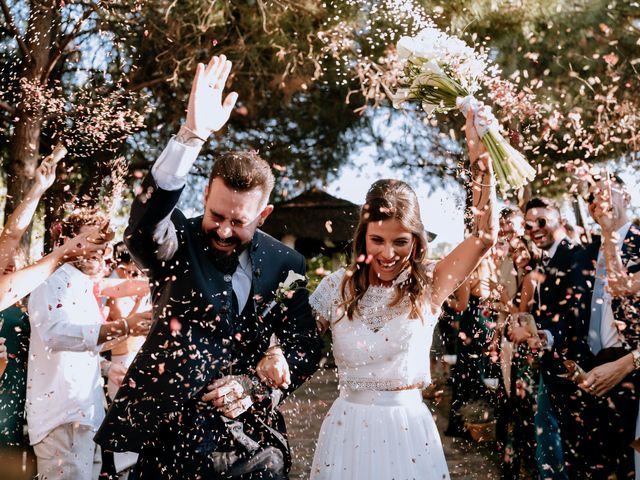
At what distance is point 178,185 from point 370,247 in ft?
3.60

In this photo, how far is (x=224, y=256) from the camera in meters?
2.67

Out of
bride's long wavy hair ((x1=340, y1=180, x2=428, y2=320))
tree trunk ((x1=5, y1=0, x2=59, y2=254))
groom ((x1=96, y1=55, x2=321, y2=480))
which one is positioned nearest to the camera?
groom ((x1=96, y1=55, x2=321, y2=480))

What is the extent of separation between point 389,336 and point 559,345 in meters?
2.26

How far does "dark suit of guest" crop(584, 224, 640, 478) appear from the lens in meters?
4.27

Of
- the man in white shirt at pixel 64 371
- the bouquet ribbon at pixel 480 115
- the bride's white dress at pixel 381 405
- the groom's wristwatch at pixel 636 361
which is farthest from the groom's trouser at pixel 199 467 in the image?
the groom's wristwatch at pixel 636 361

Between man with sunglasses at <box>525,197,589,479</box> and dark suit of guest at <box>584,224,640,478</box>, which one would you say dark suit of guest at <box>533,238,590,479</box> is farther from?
dark suit of guest at <box>584,224,640,478</box>

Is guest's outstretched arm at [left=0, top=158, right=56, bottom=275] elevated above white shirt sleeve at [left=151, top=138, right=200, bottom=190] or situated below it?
below

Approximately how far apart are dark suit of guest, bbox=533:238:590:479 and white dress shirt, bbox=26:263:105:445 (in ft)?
10.0

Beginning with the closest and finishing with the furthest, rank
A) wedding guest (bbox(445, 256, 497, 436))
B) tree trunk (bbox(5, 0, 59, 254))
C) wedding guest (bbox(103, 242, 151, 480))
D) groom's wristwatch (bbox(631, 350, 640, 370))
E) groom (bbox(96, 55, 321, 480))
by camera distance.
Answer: groom (bbox(96, 55, 321, 480)), groom's wristwatch (bbox(631, 350, 640, 370)), wedding guest (bbox(103, 242, 151, 480)), wedding guest (bbox(445, 256, 497, 436)), tree trunk (bbox(5, 0, 59, 254))

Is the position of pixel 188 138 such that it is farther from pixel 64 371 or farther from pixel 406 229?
pixel 64 371

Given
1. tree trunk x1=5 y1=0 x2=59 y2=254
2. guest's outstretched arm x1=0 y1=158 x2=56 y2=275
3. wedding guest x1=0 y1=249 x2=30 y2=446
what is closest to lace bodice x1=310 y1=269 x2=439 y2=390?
guest's outstretched arm x1=0 y1=158 x2=56 y2=275

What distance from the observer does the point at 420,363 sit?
3133 mm

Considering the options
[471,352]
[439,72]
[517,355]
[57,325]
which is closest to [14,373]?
[57,325]

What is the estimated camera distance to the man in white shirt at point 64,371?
4.48 m
